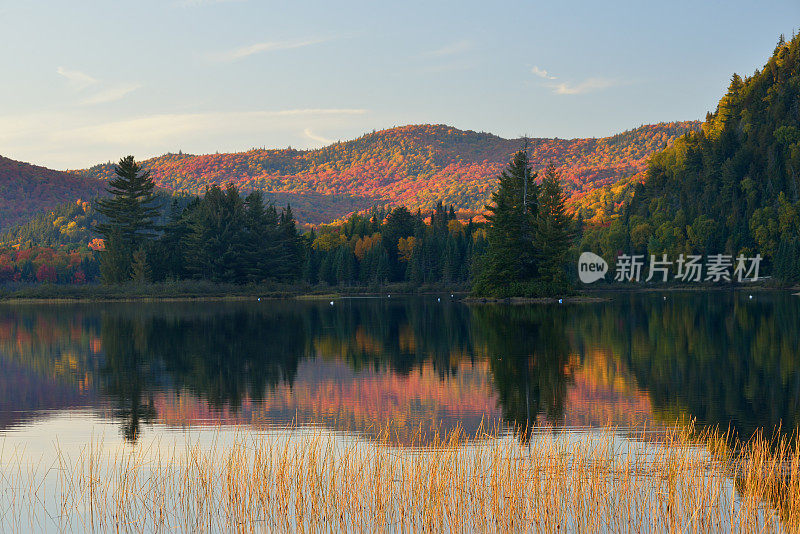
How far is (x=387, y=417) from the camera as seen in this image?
20.7 meters

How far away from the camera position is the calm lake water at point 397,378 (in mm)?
20375

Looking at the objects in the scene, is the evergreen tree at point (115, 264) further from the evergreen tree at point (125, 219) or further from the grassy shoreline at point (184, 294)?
the grassy shoreline at point (184, 294)

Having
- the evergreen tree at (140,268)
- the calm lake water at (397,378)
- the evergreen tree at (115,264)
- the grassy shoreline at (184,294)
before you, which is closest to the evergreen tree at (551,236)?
the grassy shoreline at (184,294)

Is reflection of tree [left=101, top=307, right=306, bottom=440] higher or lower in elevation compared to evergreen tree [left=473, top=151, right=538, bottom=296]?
lower

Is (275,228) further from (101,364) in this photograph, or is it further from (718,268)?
(101,364)

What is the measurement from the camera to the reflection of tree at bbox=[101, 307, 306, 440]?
81.6ft

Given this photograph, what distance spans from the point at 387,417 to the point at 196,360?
52.2 ft

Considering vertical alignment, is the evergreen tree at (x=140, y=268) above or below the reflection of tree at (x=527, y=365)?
above

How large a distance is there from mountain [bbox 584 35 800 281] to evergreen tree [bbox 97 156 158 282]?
3916 inches

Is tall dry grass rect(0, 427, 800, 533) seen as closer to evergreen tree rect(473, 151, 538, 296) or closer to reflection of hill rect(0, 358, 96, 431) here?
reflection of hill rect(0, 358, 96, 431)

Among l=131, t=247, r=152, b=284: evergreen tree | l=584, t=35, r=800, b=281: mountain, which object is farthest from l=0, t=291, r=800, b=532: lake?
l=584, t=35, r=800, b=281: mountain

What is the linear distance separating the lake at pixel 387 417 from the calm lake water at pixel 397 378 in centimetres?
13

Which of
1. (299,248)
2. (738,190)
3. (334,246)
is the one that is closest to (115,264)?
(299,248)

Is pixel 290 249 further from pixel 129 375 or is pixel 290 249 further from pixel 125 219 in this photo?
pixel 129 375
